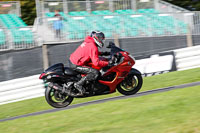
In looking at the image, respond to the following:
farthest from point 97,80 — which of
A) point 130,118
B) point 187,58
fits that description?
point 187,58

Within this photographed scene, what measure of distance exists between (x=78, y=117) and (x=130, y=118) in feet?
3.90

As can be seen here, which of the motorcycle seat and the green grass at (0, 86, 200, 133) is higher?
the motorcycle seat

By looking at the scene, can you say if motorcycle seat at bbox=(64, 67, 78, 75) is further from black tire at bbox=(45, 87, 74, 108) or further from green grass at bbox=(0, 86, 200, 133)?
green grass at bbox=(0, 86, 200, 133)

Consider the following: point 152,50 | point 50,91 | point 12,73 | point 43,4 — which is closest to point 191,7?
point 152,50

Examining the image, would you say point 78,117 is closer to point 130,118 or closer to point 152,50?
point 130,118

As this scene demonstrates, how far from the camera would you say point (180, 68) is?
13.3m

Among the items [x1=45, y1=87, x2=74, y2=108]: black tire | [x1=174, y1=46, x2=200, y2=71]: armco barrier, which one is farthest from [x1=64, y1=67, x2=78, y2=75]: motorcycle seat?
[x1=174, y1=46, x2=200, y2=71]: armco barrier

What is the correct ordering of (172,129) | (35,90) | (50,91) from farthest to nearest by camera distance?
(35,90) → (50,91) → (172,129)

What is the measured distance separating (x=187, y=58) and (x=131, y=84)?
534cm

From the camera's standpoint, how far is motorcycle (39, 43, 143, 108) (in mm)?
8305

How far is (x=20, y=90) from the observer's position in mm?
11602

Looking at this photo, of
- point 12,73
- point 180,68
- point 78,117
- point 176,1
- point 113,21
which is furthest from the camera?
point 176,1

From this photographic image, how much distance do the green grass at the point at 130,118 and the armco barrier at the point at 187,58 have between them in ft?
17.5

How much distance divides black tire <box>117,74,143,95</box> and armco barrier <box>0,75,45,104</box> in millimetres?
3917
